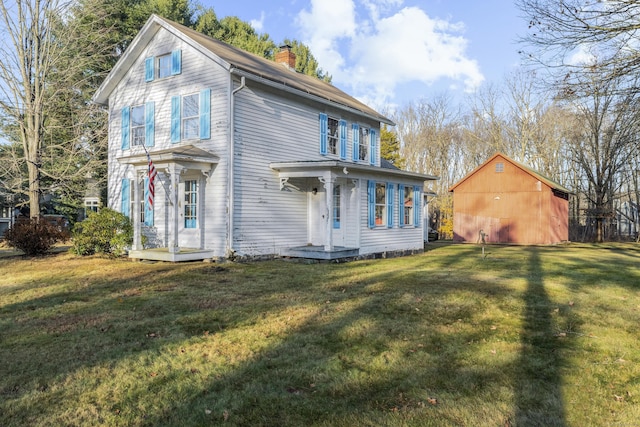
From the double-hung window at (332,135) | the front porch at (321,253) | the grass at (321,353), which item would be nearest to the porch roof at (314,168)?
the front porch at (321,253)

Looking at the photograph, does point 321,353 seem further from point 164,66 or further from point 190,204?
point 164,66

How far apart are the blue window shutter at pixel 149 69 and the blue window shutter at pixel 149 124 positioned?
34.1 inches

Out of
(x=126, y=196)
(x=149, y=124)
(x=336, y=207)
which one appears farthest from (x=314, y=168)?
(x=126, y=196)

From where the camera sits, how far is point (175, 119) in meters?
14.0

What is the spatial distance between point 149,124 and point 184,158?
3868 millimetres

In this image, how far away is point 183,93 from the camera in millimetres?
13930

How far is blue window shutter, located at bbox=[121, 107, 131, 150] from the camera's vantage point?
1557cm

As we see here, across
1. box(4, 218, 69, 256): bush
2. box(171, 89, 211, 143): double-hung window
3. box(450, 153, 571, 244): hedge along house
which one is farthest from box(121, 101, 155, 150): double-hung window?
box(450, 153, 571, 244): hedge along house

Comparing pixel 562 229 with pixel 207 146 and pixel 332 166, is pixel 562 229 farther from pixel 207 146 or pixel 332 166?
pixel 207 146

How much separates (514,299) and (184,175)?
32.6 ft

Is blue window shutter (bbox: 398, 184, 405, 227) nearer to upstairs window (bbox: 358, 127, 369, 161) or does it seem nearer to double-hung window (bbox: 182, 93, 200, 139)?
upstairs window (bbox: 358, 127, 369, 161)

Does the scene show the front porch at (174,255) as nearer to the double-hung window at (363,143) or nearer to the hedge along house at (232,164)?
the hedge along house at (232,164)

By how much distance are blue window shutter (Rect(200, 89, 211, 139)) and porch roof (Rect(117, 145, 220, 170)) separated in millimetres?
510

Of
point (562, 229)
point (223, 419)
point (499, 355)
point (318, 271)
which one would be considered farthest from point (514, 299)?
point (562, 229)
